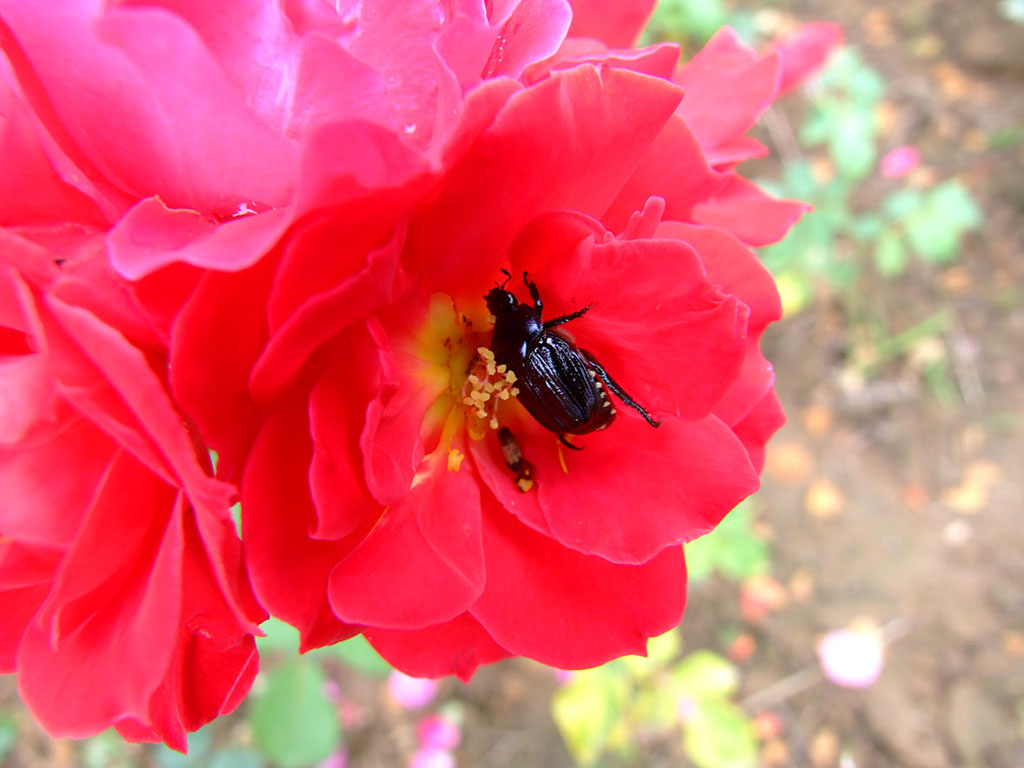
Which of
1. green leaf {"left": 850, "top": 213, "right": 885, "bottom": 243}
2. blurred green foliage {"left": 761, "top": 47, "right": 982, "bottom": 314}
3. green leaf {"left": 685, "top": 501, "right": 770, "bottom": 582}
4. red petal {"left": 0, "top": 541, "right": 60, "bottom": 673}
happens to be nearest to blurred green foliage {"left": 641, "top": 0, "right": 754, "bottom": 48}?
blurred green foliage {"left": 761, "top": 47, "right": 982, "bottom": 314}

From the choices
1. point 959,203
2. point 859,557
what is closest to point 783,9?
point 959,203

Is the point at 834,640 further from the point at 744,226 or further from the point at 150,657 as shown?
the point at 150,657

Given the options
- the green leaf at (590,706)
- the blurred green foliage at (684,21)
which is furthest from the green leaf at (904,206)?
the green leaf at (590,706)

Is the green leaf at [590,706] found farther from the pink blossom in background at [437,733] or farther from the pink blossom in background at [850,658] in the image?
the pink blossom in background at [850,658]

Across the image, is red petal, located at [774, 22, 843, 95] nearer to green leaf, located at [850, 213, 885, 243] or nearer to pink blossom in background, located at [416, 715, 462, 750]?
green leaf, located at [850, 213, 885, 243]

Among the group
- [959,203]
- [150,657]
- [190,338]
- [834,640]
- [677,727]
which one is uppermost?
[190,338]

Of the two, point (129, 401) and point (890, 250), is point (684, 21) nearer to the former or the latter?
point (890, 250)
